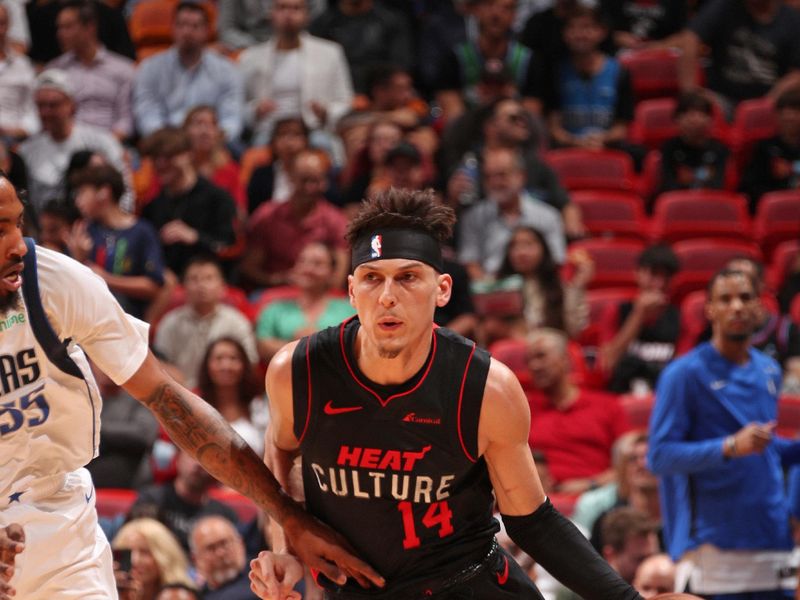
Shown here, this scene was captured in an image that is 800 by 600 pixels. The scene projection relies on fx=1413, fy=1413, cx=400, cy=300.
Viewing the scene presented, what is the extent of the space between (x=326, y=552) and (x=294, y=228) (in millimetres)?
6127

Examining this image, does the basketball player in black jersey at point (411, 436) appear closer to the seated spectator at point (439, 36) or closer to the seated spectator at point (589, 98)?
the seated spectator at point (589, 98)

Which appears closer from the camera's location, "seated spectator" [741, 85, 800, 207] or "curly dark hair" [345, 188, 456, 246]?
"curly dark hair" [345, 188, 456, 246]

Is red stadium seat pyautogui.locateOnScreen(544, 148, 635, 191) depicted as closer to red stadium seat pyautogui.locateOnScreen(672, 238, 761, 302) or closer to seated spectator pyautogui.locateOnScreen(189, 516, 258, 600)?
red stadium seat pyautogui.locateOnScreen(672, 238, 761, 302)

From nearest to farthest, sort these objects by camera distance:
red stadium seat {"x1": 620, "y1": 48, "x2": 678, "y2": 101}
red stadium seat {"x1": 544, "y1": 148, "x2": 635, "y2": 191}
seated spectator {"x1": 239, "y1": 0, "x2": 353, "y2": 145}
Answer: seated spectator {"x1": 239, "y1": 0, "x2": 353, "y2": 145}, red stadium seat {"x1": 544, "y1": 148, "x2": 635, "y2": 191}, red stadium seat {"x1": 620, "y1": 48, "x2": 678, "y2": 101}

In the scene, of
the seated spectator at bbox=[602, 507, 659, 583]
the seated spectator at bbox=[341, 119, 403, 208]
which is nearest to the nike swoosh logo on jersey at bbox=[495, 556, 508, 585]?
the seated spectator at bbox=[602, 507, 659, 583]

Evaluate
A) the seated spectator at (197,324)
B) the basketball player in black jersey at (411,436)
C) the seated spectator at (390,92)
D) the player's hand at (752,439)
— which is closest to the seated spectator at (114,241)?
the seated spectator at (197,324)

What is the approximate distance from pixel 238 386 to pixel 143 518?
123cm

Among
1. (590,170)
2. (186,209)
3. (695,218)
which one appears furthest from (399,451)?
(590,170)

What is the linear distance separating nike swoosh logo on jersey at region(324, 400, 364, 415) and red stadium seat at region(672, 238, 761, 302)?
22.4 ft

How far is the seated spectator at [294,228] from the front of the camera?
1014 cm

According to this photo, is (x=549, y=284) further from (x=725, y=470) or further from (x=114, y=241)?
(x=725, y=470)

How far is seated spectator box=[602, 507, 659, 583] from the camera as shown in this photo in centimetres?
732

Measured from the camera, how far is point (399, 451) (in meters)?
4.20

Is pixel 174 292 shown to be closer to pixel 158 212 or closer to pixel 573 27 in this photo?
pixel 158 212
